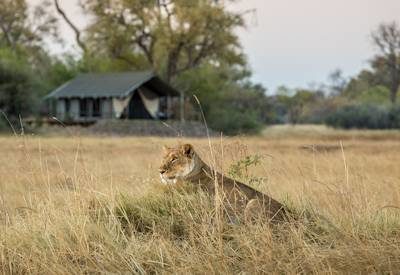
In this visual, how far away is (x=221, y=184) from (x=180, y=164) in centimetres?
47

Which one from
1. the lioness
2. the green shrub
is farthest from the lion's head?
the green shrub

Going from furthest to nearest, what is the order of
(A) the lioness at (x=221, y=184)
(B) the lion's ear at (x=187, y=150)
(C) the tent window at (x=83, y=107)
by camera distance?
(C) the tent window at (x=83, y=107) → (B) the lion's ear at (x=187, y=150) → (A) the lioness at (x=221, y=184)

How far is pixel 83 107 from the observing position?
5016 centimetres

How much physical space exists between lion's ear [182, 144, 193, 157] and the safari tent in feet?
134

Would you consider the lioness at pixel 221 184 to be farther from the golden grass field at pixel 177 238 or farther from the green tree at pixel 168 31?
the green tree at pixel 168 31

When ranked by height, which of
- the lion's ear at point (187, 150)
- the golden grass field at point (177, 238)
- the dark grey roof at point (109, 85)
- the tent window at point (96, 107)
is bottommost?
the golden grass field at point (177, 238)

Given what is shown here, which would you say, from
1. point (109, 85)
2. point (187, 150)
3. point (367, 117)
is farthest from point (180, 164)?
point (367, 117)

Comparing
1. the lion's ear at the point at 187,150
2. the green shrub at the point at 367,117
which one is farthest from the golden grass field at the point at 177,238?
the green shrub at the point at 367,117

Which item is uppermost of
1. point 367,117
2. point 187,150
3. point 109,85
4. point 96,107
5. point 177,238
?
point 109,85

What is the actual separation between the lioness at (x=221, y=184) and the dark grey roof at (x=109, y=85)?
134 ft

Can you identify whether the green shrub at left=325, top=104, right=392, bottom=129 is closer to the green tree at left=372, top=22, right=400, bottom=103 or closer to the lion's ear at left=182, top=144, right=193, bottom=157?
the green tree at left=372, top=22, right=400, bottom=103

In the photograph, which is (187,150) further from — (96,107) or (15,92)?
(96,107)

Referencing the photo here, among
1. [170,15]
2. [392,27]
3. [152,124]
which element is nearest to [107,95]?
[152,124]

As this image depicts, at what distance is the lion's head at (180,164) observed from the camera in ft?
19.9
